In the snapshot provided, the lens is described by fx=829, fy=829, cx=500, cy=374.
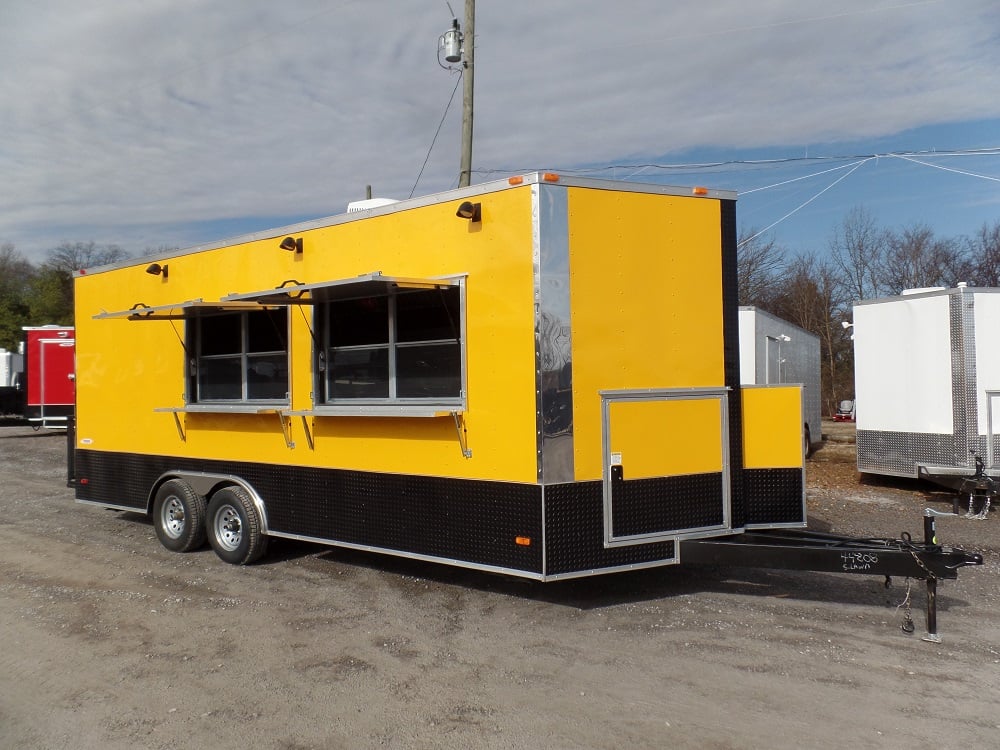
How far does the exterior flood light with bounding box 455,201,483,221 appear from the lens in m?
5.68

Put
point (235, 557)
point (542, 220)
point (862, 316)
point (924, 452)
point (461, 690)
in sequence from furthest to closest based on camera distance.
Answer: point (862, 316)
point (924, 452)
point (235, 557)
point (542, 220)
point (461, 690)

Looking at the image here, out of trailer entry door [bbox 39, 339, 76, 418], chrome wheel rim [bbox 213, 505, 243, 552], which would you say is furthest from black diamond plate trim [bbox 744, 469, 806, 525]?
trailer entry door [bbox 39, 339, 76, 418]

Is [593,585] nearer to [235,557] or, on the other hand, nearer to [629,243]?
[629,243]

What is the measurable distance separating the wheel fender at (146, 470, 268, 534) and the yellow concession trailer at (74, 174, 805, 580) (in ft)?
0.11

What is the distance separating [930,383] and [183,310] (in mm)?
8839

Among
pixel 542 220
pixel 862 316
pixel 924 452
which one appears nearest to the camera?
pixel 542 220

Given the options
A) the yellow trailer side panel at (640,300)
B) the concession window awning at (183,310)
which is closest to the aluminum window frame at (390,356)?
the concession window awning at (183,310)

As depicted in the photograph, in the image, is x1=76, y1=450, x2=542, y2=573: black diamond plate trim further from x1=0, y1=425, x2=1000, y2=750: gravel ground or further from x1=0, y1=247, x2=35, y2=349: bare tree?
x1=0, y1=247, x2=35, y2=349: bare tree

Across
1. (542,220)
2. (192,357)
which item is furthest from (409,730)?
(192,357)

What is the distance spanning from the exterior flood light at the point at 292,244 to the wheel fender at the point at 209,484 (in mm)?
2102

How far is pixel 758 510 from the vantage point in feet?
20.2

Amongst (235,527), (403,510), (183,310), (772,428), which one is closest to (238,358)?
(183,310)

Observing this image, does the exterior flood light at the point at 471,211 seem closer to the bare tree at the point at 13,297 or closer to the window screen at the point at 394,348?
the window screen at the point at 394,348

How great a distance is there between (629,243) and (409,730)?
3392 millimetres
